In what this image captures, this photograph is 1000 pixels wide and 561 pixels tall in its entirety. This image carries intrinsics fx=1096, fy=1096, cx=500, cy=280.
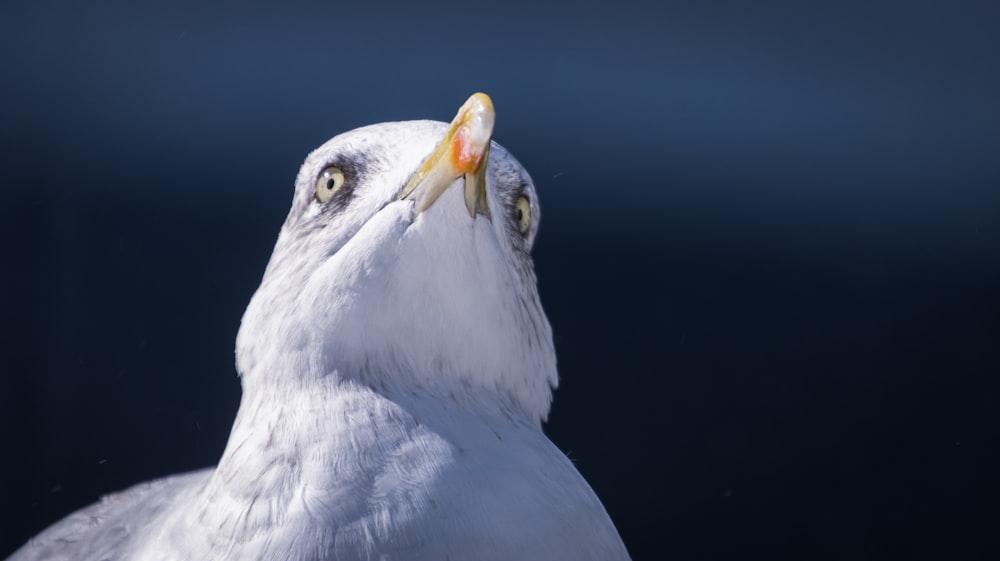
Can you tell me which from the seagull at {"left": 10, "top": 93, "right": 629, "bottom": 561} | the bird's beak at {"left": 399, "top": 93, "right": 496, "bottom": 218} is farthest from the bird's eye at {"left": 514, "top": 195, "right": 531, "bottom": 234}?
the bird's beak at {"left": 399, "top": 93, "right": 496, "bottom": 218}

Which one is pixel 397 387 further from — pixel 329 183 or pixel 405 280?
pixel 329 183

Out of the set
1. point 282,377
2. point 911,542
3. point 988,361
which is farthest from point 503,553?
point 988,361

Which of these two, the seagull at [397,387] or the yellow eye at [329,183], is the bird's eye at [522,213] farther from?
the yellow eye at [329,183]

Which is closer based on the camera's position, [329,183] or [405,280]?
[405,280]

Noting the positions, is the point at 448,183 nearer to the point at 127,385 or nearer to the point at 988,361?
the point at 127,385

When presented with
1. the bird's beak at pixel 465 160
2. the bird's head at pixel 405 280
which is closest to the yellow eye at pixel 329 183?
the bird's head at pixel 405 280

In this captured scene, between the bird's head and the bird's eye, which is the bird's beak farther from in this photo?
the bird's eye

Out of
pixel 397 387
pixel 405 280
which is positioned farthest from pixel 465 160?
pixel 397 387

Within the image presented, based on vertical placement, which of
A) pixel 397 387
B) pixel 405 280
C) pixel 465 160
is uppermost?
pixel 465 160
